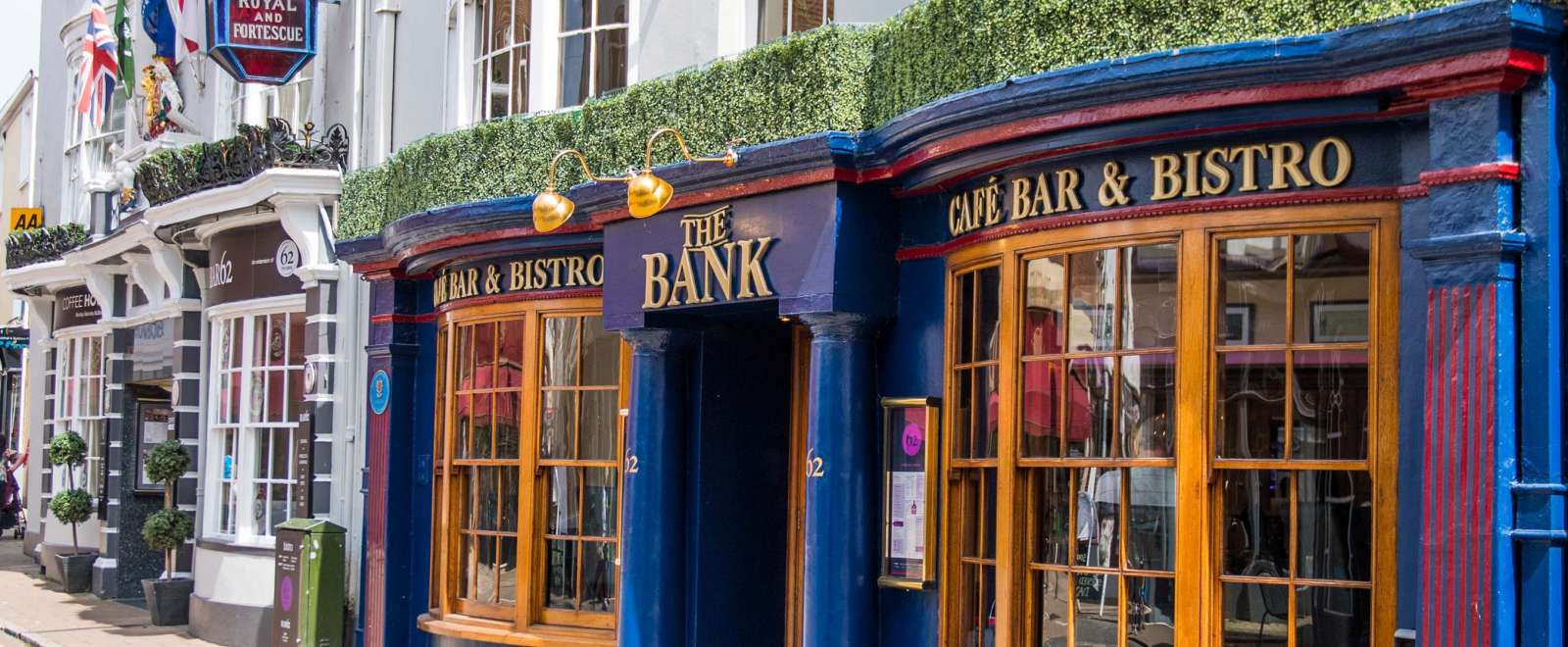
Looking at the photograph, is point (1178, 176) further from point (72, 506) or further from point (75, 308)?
point (75, 308)

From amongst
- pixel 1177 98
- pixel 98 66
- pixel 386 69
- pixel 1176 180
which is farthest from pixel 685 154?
pixel 98 66

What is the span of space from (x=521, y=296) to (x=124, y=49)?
32.9 ft

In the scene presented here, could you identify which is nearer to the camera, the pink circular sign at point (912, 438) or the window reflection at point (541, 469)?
the pink circular sign at point (912, 438)

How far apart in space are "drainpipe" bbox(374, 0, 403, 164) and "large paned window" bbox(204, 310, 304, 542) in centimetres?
241

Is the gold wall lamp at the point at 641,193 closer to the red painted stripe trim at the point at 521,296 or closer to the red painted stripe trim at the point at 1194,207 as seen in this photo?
the red painted stripe trim at the point at 521,296

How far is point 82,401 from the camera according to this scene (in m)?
23.9

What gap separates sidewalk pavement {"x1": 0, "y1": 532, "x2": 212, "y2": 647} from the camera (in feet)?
55.6

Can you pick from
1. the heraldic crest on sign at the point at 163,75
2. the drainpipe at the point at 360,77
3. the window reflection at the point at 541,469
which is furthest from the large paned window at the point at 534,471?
the heraldic crest on sign at the point at 163,75

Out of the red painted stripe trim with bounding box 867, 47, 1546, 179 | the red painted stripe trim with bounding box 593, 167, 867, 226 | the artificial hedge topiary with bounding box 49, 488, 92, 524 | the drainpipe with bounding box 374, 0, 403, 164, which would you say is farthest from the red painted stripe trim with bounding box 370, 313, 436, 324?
the artificial hedge topiary with bounding box 49, 488, 92, 524

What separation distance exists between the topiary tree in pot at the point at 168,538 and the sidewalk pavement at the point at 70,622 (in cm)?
23

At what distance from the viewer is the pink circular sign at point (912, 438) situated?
9305 mm

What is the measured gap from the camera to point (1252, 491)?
7414 millimetres

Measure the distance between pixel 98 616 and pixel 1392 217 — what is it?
1581cm

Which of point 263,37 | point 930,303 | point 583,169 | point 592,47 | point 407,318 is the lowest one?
point 930,303
